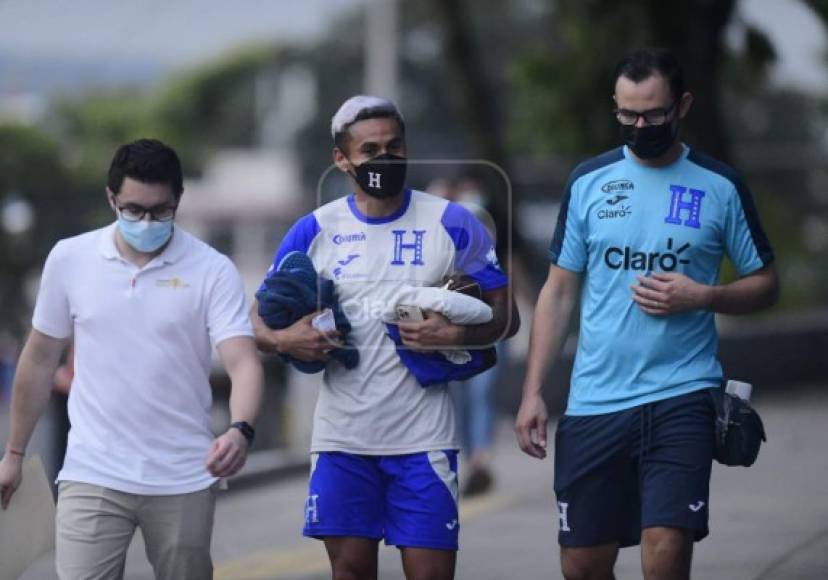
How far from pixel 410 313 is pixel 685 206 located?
0.94 meters

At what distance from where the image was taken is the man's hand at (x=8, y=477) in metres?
5.68

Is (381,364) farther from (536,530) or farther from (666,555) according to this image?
(536,530)

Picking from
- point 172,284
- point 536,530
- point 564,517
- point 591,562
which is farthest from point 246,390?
point 536,530

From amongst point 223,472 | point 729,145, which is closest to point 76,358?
point 223,472

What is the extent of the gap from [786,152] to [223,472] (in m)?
54.4

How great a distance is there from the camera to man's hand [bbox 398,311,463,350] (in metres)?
5.58

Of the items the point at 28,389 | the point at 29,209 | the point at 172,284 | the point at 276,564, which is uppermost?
the point at 29,209

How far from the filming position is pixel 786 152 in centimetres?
5791

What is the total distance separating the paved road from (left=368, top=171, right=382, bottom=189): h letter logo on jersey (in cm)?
316

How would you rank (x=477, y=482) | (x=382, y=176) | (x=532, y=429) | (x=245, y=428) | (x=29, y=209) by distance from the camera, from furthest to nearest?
(x=29, y=209) < (x=477, y=482) < (x=532, y=429) < (x=382, y=176) < (x=245, y=428)

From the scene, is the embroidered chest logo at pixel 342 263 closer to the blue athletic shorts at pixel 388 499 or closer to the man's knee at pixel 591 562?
the blue athletic shorts at pixel 388 499

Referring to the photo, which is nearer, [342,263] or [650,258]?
[650,258]

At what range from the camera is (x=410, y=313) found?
5.60 metres

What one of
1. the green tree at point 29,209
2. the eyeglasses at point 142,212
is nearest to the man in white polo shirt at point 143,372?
the eyeglasses at point 142,212
